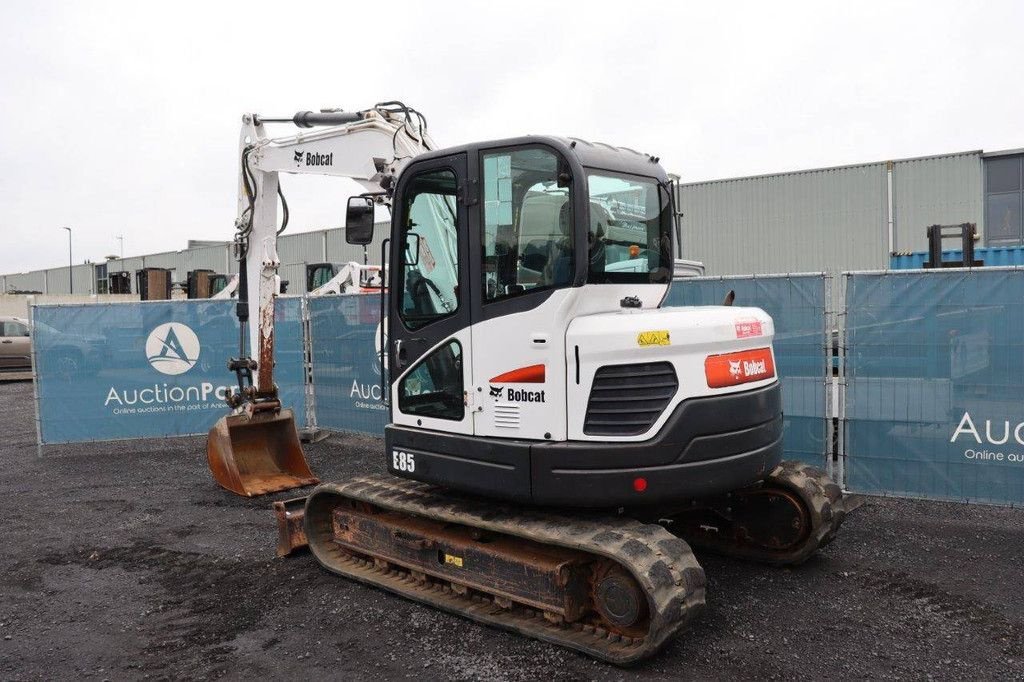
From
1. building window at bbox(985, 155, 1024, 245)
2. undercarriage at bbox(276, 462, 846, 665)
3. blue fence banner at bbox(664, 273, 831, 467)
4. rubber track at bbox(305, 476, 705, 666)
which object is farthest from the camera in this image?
building window at bbox(985, 155, 1024, 245)

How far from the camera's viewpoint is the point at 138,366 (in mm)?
11461

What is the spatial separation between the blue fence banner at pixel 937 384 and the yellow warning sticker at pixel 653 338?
3.94 m

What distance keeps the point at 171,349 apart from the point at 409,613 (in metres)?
7.74

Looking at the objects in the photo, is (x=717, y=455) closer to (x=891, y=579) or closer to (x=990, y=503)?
(x=891, y=579)

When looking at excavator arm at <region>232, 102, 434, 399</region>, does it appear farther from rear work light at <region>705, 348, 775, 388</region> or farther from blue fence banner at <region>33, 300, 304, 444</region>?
blue fence banner at <region>33, 300, 304, 444</region>

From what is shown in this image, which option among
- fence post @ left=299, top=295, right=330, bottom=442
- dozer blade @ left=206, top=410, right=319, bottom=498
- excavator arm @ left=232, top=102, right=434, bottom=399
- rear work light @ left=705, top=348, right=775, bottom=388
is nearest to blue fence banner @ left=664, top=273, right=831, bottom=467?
rear work light @ left=705, top=348, right=775, bottom=388

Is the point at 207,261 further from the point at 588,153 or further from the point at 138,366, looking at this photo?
the point at 588,153

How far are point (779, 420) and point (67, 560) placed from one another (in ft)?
18.9

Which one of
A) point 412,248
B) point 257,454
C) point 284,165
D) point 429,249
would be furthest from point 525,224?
point 257,454

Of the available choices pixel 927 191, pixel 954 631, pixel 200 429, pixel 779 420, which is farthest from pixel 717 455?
pixel 927 191

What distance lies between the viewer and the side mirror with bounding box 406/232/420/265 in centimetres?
542

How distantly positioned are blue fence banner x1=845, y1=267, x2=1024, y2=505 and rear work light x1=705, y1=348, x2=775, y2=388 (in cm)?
295

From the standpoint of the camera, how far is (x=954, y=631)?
4902mm

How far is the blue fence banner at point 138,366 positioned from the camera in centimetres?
1118
